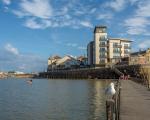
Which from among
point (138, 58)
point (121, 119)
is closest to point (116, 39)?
point (138, 58)

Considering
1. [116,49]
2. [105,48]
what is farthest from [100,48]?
[116,49]

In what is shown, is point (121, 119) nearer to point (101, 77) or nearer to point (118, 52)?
point (101, 77)

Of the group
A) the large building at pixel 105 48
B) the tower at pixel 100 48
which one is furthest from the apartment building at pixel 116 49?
the tower at pixel 100 48

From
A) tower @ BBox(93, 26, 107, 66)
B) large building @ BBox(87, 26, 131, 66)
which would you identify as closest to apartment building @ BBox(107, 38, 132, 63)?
large building @ BBox(87, 26, 131, 66)

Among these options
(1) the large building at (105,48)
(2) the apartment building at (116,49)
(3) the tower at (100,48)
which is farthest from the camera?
(2) the apartment building at (116,49)

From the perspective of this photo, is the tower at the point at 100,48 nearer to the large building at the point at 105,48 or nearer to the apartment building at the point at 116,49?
the large building at the point at 105,48

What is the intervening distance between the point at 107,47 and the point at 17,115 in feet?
498

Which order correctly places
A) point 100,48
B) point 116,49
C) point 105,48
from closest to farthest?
1. point 100,48
2. point 105,48
3. point 116,49

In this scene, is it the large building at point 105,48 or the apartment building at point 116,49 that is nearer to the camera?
the large building at point 105,48

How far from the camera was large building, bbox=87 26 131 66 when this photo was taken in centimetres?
17975

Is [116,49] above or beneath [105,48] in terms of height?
beneath

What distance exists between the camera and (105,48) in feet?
591

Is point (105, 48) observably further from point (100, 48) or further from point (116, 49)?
point (116, 49)

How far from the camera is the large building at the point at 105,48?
179750 millimetres
